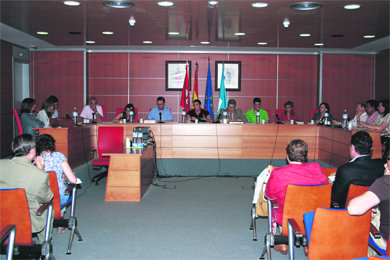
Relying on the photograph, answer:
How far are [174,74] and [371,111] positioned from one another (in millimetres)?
5406

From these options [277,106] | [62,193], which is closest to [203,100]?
[277,106]

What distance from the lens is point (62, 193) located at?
3.71 metres

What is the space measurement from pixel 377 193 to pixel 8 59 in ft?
30.8


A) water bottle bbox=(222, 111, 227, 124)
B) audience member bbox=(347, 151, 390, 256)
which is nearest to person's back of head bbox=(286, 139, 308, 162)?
audience member bbox=(347, 151, 390, 256)

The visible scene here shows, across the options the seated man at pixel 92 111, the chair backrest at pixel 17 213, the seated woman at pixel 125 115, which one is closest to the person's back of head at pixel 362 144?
the chair backrest at pixel 17 213

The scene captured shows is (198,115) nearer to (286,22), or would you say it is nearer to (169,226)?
(286,22)

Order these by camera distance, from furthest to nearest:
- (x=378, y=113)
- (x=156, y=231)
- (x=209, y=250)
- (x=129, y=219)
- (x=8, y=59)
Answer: (x=8, y=59) < (x=378, y=113) < (x=129, y=219) < (x=156, y=231) < (x=209, y=250)

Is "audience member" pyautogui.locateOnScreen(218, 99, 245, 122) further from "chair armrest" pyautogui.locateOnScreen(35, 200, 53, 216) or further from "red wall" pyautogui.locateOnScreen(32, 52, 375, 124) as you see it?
"chair armrest" pyautogui.locateOnScreen(35, 200, 53, 216)

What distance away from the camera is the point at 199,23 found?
7051 millimetres

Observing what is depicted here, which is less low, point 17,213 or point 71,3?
point 71,3

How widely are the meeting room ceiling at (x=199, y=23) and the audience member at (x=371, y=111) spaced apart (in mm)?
1441

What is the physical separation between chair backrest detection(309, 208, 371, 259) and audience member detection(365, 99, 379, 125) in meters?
5.25

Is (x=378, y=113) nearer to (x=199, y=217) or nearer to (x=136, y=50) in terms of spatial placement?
(x=199, y=217)

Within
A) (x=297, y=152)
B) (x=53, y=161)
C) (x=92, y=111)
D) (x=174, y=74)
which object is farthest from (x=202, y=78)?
(x=297, y=152)
